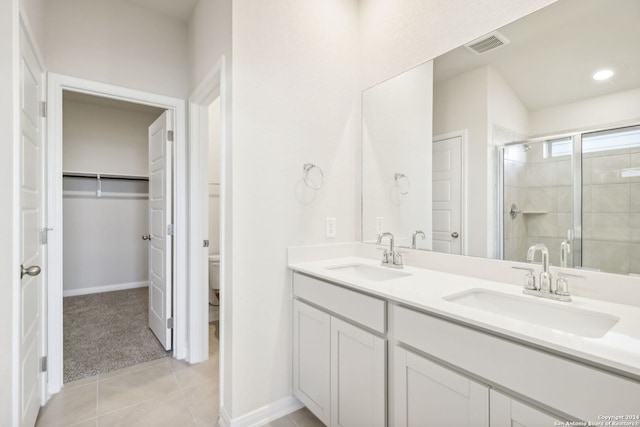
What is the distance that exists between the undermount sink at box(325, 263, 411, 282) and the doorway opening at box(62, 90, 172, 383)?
107 inches

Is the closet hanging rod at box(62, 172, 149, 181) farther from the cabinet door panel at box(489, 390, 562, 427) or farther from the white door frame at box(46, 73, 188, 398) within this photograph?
the cabinet door panel at box(489, 390, 562, 427)

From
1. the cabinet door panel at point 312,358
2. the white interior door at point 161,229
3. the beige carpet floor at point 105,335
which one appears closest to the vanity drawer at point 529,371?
the cabinet door panel at point 312,358

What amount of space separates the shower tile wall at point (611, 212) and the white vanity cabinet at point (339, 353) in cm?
85

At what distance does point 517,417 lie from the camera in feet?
2.97

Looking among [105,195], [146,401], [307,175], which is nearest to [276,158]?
[307,175]

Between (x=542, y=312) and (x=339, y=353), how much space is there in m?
0.87

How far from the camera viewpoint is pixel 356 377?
4.74 feet

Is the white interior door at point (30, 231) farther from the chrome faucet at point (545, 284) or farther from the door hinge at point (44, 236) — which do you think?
the chrome faucet at point (545, 284)

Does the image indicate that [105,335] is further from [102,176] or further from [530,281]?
[530,281]

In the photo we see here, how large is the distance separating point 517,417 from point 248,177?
1.50m

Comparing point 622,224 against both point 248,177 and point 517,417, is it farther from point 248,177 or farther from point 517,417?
point 248,177

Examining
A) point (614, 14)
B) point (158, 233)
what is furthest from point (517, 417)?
point (158, 233)

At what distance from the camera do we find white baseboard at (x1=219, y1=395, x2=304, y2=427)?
174 cm

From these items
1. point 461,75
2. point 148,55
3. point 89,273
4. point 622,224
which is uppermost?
point 148,55
